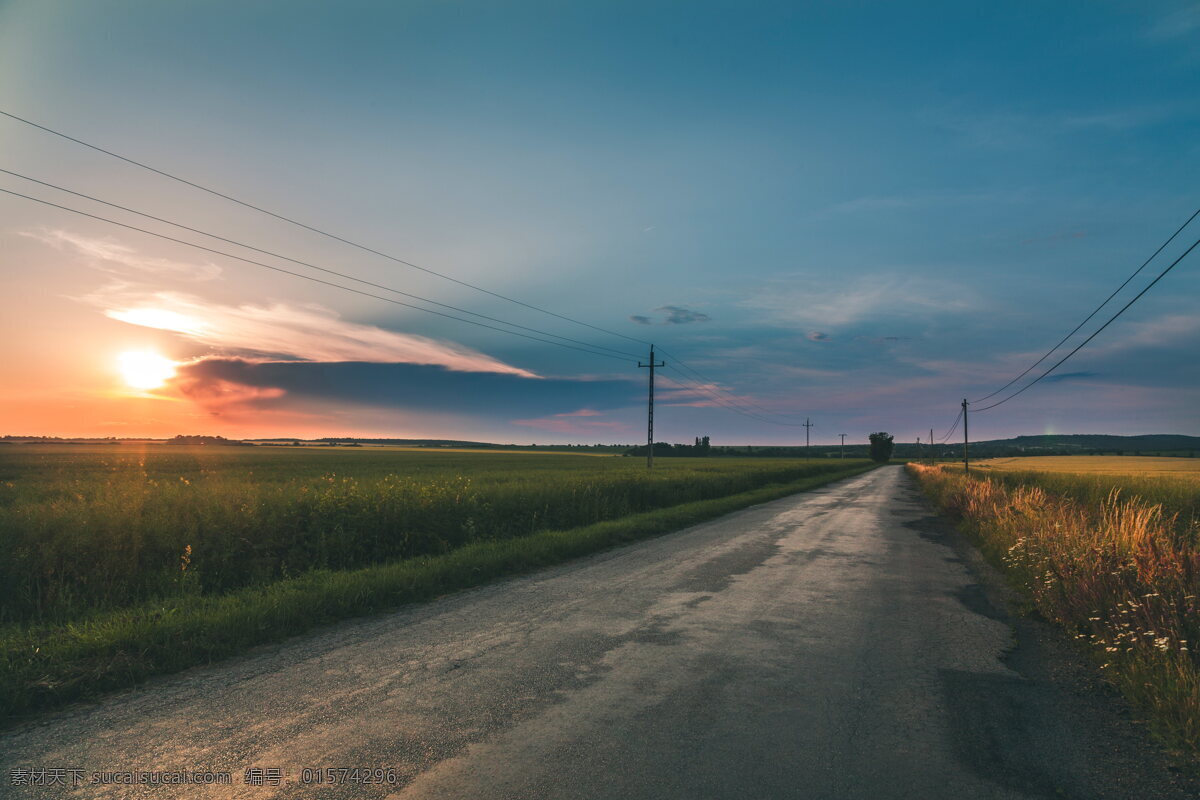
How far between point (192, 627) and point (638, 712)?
496 cm

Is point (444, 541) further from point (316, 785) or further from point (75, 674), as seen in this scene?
point (316, 785)

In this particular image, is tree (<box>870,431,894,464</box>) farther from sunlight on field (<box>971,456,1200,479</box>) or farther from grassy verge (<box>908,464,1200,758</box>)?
grassy verge (<box>908,464,1200,758</box>)

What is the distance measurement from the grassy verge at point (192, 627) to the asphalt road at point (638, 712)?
1.26ft

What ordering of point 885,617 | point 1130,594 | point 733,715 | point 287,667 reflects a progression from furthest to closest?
1. point 885,617
2. point 1130,594
3. point 287,667
4. point 733,715

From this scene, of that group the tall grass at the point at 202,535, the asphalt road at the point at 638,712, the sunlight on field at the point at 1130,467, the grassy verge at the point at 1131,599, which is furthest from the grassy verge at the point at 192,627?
the sunlight on field at the point at 1130,467

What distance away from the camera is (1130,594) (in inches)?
251

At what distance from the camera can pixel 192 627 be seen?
6.39 meters

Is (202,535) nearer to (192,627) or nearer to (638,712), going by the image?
(192,627)

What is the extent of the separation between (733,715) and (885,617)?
13.0 feet

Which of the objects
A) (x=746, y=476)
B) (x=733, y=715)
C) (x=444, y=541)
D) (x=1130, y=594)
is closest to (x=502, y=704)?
(x=733, y=715)

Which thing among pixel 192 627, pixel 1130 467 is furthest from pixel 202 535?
pixel 1130 467

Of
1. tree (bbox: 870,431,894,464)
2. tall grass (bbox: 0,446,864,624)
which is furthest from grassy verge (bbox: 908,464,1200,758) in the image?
tree (bbox: 870,431,894,464)

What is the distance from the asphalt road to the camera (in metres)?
Answer: 3.70

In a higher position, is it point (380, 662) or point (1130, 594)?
point (1130, 594)
